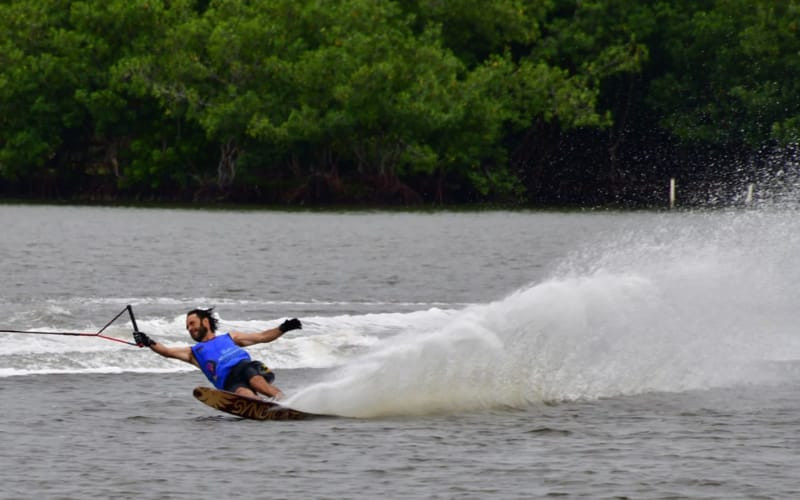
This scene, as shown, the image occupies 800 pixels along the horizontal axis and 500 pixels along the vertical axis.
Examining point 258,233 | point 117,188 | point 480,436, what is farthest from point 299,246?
point 117,188

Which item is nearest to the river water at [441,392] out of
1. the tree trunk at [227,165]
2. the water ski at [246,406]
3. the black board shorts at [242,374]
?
the water ski at [246,406]

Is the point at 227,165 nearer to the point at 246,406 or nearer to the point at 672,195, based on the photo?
the point at 672,195

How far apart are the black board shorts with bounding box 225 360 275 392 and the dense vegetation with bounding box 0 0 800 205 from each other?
6139 cm

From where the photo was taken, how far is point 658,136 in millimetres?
86125

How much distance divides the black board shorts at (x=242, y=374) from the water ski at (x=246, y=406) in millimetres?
253

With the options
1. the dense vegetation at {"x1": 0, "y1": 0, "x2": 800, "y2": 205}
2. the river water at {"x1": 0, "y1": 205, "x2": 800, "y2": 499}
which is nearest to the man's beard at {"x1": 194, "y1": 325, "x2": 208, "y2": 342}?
the river water at {"x1": 0, "y1": 205, "x2": 800, "y2": 499}

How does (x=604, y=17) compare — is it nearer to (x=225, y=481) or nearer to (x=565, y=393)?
(x=565, y=393)

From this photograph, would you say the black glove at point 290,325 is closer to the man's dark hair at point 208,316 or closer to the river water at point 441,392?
the river water at point 441,392

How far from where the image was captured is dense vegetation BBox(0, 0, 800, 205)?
7969cm

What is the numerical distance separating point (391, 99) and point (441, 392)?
6170 centimetres

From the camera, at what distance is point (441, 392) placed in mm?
18141

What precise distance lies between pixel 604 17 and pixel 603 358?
64.9m

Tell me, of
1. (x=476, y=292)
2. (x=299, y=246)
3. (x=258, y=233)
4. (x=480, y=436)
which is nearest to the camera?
(x=480, y=436)

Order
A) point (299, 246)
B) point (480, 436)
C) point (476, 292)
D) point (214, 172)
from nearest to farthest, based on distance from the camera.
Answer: point (480, 436) → point (476, 292) → point (299, 246) → point (214, 172)
